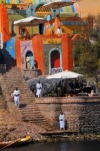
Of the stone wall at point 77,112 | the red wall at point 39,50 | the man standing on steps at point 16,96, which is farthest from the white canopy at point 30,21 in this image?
the stone wall at point 77,112

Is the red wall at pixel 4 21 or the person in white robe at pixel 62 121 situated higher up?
the red wall at pixel 4 21

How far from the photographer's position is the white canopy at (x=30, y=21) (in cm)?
5036

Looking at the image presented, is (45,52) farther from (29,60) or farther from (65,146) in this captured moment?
(65,146)

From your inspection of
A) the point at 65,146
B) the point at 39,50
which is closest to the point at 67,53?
the point at 39,50

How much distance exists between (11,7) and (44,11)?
347cm

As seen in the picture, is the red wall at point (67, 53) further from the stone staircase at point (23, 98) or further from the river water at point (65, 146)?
the river water at point (65, 146)

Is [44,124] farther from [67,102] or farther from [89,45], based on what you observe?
[89,45]

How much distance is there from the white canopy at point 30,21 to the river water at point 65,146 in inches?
722

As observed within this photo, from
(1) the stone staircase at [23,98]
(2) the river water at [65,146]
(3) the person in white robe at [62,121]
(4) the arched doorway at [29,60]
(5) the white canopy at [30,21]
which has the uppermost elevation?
(5) the white canopy at [30,21]

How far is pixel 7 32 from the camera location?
175 feet

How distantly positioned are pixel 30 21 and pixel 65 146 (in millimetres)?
19713

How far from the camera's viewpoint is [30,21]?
1986 inches

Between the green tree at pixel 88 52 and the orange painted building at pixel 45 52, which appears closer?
the green tree at pixel 88 52

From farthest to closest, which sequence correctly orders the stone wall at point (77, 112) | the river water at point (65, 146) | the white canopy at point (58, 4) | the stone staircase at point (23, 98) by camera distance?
the white canopy at point (58, 4)
the stone staircase at point (23, 98)
the stone wall at point (77, 112)
the river water at point (65, 146)
